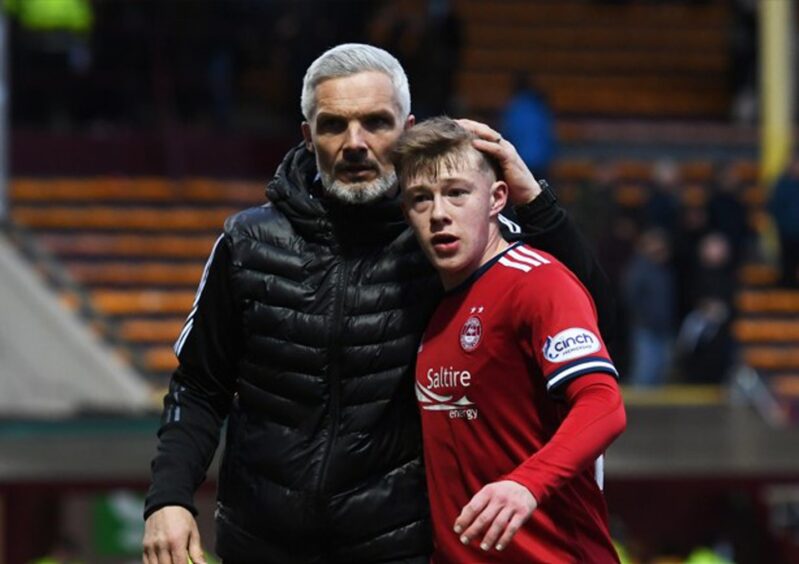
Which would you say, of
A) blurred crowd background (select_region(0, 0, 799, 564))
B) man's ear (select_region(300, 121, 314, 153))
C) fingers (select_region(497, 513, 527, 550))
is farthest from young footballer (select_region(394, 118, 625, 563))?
blurred crowd background (select_region(0, 0, 799, 564))

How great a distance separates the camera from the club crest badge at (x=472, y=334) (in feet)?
15.6

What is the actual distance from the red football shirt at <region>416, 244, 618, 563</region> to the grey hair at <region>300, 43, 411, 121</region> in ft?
1.48

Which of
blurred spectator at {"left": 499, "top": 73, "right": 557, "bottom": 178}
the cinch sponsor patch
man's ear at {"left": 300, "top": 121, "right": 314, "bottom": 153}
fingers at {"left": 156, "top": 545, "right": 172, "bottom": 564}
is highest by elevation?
man's ear at {"left": 300, "top": 121, "right": 314, "bottom": 153}

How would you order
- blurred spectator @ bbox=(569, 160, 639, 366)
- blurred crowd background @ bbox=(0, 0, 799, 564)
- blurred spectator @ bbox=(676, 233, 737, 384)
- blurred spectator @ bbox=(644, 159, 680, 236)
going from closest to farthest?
blurred crowd background @ bbox=(0, 0, 799, 564) → blurred spectator @ bbox=(676, 233, 737, 384) → blurred spectator @ bbox=(569, 160, 639, 366) → blurred spectator @ bbox=(644, 159, 680, 236)

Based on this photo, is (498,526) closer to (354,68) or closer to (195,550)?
(195,550)

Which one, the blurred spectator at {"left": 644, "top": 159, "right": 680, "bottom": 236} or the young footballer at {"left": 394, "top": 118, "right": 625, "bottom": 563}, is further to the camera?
the blurred spectator at {"left": 644, "top": 159, "right": 680, "bottom": 236}

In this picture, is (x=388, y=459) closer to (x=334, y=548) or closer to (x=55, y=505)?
(x=334, y=548)

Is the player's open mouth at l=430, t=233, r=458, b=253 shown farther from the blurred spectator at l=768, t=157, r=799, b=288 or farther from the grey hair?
the blurred spectator at l=768, t=157, r=799, b=288

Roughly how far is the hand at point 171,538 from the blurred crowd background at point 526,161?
7.63 metres

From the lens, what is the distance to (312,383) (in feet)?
16.5

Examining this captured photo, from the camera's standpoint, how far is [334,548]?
16.4ft

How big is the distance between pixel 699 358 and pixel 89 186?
548 cm

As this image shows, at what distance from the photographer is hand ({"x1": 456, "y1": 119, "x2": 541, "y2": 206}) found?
4820mm

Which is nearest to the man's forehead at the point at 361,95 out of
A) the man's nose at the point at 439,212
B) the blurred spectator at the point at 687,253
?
the man's nose at the point at 439,212
